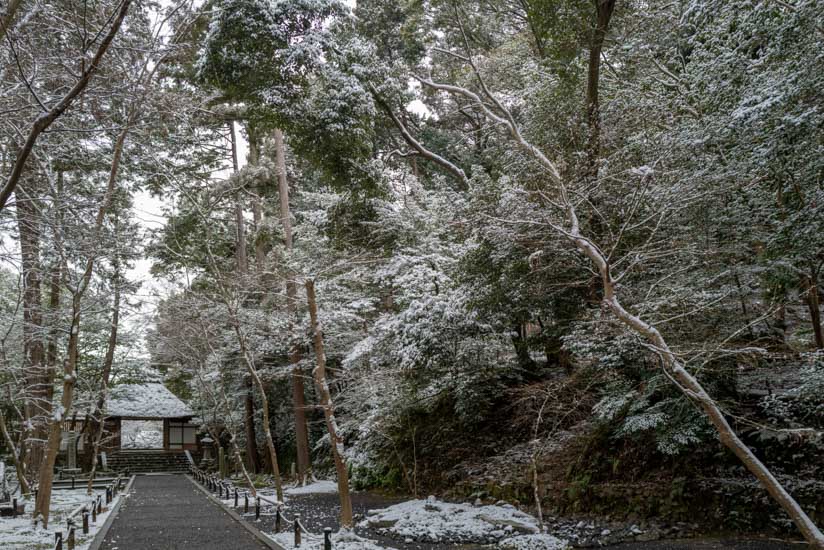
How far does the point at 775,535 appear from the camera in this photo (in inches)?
257

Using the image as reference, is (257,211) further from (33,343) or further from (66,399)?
(66,399)

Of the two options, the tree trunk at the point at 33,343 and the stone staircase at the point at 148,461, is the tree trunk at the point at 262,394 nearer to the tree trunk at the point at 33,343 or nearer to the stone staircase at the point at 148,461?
the tree trunk at the point at 33,343

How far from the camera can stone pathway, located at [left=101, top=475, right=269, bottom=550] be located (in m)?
8.24

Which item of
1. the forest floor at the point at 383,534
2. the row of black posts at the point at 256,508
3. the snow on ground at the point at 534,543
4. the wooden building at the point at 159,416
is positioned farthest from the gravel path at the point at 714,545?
the wooden building at the point at 159,416

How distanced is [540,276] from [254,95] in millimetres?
5377

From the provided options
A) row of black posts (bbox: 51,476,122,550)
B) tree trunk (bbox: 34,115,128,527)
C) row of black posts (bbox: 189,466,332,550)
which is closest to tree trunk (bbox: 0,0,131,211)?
row of black posts (bbox: 51,476,122,550)

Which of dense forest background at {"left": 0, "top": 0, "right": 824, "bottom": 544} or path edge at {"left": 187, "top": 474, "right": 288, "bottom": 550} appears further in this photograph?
path edge at {"left": 187, "top": 474, "right": 288, "bottom": 550}

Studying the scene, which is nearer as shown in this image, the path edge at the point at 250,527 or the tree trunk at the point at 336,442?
the path edge at the point at 250,527

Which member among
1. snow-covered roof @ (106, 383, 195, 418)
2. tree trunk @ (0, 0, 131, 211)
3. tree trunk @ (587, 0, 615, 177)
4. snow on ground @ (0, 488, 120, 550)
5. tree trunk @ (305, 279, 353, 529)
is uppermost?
tree trunk @ (587, 0, 615, 177)

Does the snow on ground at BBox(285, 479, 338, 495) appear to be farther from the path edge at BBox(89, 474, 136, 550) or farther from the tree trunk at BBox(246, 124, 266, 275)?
the tree trunk at BBox(246, 124, 266, 275)

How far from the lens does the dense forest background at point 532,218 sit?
5.95 m

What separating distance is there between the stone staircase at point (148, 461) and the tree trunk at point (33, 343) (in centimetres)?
1073

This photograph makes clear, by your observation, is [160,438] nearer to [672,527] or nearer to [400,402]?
[400,402]

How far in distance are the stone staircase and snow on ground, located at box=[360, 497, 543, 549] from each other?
70.1 ft
